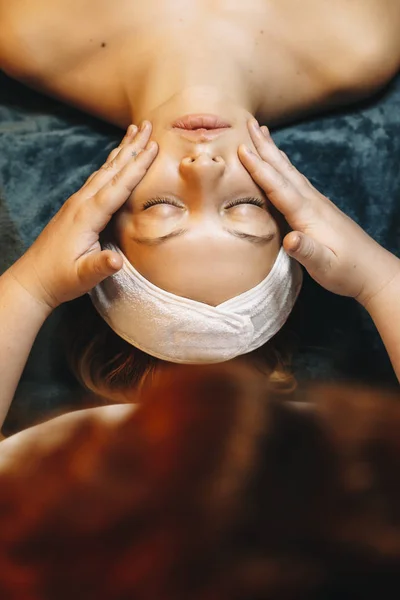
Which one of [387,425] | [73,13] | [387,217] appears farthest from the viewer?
[387,217]

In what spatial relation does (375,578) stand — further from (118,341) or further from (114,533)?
(118,341)

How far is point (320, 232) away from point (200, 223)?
0.23m

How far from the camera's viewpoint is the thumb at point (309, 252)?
44.4 inches

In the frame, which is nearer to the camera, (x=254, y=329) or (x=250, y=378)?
(x=250, y=378)

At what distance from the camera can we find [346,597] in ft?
1.43

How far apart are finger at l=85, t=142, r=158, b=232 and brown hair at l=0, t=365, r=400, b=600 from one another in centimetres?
81

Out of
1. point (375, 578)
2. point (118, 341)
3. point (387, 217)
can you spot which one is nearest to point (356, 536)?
point (375, 578)

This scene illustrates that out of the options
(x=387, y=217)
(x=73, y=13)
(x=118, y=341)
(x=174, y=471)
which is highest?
(x=174, y=471)

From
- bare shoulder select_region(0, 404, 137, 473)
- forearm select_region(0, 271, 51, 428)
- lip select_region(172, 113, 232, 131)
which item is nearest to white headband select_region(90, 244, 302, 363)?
forearm select_region(0, 271, 51, 428)

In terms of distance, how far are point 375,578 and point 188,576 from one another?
0.12 m

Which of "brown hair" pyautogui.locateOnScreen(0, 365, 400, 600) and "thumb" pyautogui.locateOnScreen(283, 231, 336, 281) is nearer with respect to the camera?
"brown hair" pyautogui.locateOnScreen(0, 365, 400, 600)

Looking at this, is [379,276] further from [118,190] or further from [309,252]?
[118,190]

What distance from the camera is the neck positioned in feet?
4.28

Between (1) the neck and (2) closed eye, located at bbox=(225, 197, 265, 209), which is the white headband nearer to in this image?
(2) closed eye, located at bbox=(225, 197, 265, 209)
